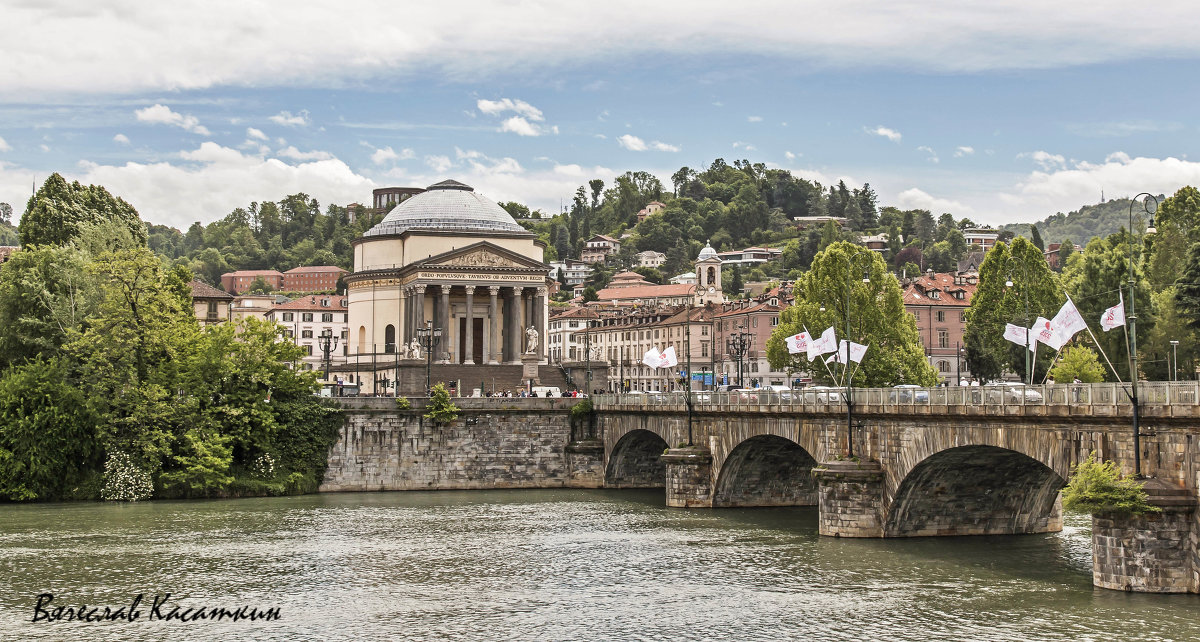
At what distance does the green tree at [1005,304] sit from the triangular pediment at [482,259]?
106 ft

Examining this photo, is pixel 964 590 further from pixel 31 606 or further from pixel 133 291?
pixel 133 291

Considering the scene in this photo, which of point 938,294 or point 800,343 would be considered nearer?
point 800,343

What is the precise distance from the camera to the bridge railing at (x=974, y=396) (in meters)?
30.8

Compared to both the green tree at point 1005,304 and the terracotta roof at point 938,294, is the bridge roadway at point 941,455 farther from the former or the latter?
the terracotta roof at point 938,294

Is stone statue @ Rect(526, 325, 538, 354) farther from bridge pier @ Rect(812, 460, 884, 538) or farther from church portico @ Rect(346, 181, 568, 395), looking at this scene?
bridge pier @ Rect(812, 460, 884, 538)

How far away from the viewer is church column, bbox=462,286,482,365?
331 ft

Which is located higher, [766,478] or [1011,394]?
[1011,394]

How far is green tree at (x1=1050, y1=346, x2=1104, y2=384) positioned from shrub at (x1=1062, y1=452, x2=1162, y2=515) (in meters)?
45.2

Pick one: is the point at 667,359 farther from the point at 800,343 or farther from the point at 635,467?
the point at 635,467

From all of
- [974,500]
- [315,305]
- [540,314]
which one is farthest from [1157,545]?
[315,305]

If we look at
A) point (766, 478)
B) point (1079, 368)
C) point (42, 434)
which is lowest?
point (766, 478)

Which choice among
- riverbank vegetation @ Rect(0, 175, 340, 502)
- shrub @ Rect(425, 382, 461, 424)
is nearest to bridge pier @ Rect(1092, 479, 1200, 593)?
riverbank vegetation @ Rect(0, 175, 340, 502)

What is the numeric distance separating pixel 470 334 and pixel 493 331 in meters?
1.89

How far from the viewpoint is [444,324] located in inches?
3991
